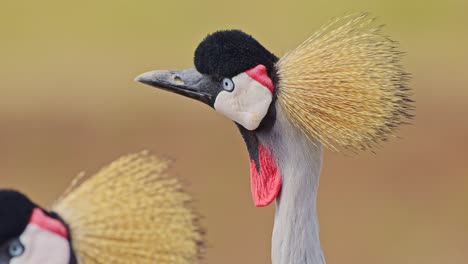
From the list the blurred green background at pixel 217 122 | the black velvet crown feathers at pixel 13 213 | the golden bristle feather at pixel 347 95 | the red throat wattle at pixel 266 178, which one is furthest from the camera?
the blurred green background at pixel 217 122

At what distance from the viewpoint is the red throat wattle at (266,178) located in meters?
4.15

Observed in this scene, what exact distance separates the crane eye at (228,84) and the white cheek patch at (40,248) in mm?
899

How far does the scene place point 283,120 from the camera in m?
4.11

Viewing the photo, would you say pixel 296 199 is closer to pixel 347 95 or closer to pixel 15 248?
pixel 347 95

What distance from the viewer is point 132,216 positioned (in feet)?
11.3

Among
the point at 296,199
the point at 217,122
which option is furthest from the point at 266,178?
the point at 217,122

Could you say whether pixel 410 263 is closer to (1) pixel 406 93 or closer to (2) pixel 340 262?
(2) pixel 340 262

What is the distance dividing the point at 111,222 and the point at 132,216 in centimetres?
4

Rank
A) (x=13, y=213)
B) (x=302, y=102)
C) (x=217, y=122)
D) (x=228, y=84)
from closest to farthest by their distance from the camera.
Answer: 1. (x=13, y=213)
2. (x=302, y=102)
3. (x=228, y=84)
4. (x=217, y=122)

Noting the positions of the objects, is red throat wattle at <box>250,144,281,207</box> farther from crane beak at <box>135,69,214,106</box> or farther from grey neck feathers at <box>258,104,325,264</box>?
crane beak at <box>135,69,214,106</box>

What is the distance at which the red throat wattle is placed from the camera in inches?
163

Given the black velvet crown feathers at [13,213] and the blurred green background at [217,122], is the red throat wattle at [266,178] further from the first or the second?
the blurred green background at [217,122]

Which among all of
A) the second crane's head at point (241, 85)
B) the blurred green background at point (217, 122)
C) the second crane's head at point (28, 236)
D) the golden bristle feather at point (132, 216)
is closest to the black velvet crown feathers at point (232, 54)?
the second crane's head at point (241, 85)

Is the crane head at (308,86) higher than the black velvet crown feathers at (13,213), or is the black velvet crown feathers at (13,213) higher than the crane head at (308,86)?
the crane head at (308,86)
